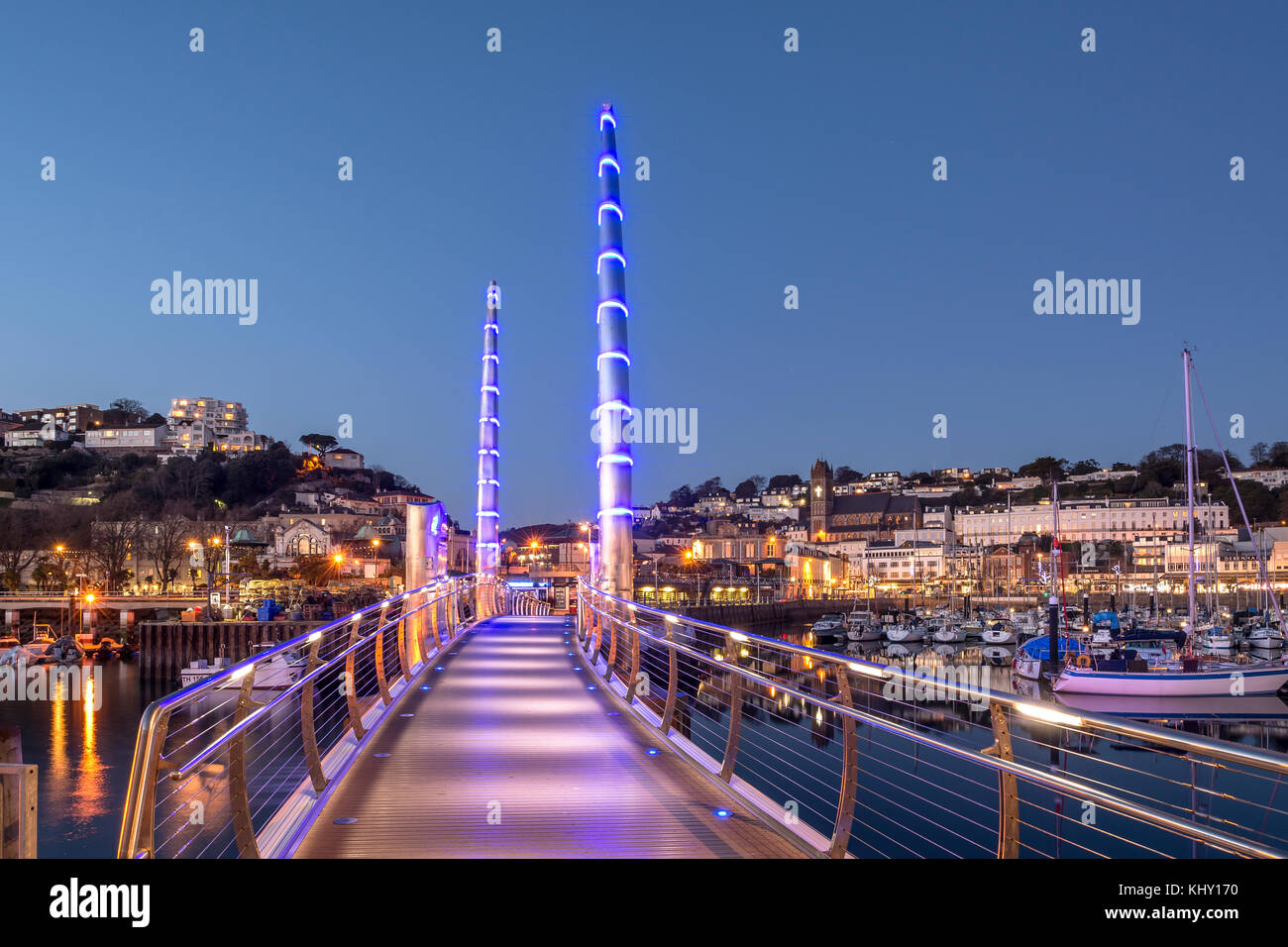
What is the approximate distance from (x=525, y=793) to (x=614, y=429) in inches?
323

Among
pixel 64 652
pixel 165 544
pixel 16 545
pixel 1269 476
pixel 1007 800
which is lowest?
pixel 64 652

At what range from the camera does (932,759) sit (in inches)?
1011

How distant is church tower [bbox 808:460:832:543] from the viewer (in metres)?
174

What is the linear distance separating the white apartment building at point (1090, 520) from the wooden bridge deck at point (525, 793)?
492 ft

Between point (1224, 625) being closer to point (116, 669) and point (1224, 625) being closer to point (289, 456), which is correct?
point (116, 669)

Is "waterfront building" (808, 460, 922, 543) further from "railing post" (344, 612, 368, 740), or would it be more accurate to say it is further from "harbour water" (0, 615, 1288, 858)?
"railing post" (344, 612, 368, 740)

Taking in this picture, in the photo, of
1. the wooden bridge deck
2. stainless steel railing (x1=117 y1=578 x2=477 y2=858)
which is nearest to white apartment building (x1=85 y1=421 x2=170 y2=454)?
stainless steel railing (x1=117 y1=578 x2=477 y2=858)

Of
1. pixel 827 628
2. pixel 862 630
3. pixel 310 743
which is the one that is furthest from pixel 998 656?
pixel 310 743

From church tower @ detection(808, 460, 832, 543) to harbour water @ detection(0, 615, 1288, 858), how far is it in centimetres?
12477

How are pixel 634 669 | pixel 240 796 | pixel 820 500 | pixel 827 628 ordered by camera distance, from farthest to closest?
1. pixel 820 500
2. pixel 827 628
3. pixel 634 669
4. pixel 240 796

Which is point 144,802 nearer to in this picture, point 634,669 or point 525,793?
point 525,793

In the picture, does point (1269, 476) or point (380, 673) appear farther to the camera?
point (1269, 476)

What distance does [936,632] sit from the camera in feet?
203
